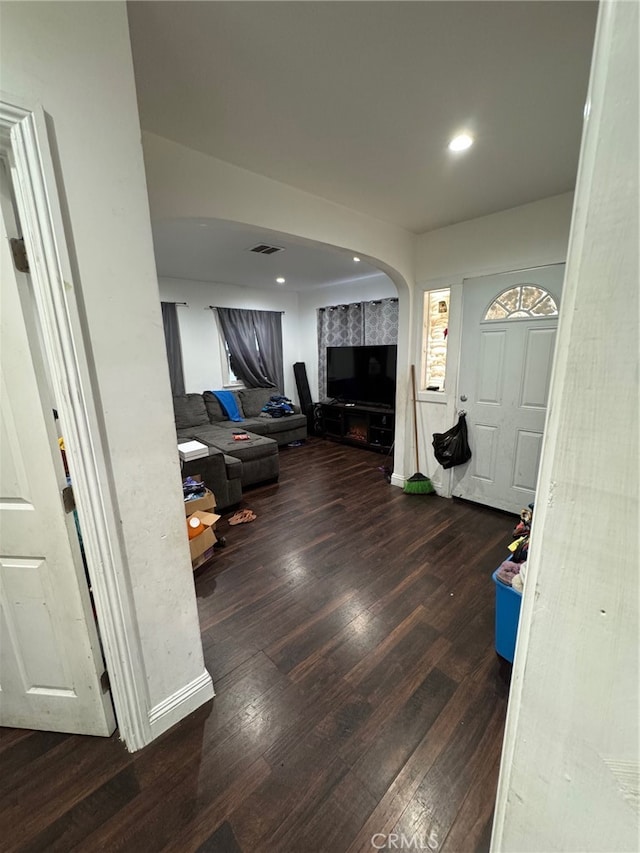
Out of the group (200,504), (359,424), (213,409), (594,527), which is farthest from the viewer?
(359,424)

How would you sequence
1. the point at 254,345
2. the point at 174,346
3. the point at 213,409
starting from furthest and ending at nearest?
1. the point at 254,345
2. the point at 213,409
3. the point at 174,346

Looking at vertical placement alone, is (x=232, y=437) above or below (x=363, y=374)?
below

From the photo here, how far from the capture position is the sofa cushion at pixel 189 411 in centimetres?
470

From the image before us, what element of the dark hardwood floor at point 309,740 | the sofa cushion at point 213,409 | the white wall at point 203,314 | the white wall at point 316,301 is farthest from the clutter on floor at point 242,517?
the white wall at point 316,301

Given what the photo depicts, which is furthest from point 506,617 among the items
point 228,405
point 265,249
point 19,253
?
point 228,405

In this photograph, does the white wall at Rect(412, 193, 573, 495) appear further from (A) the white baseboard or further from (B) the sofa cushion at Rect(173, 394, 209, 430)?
(B) the sofa cushion at Rect(173, 394, 209, 430)

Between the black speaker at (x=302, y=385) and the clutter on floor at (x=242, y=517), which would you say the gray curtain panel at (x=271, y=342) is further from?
the clutter on floor at (x=242, y=517)

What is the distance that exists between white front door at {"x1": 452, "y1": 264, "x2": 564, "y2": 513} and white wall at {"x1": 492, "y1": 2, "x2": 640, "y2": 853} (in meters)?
2.63

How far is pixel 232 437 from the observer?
405cm

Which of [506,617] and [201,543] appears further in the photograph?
[201,543]

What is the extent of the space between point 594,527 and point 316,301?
5940 millimetres

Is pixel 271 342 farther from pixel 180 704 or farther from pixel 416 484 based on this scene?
pixel 180 704

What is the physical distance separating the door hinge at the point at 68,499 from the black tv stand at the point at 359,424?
3992 millimetres

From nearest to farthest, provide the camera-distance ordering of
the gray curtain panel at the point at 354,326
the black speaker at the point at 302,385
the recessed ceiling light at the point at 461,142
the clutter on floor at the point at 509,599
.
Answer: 1. the clutter on floor at the point at 509,599
2. the recessed ceiling light at the point at 461,142
3. the gray curtain panel at the point at 354,326
4. the black speaker at the point at 302,385
